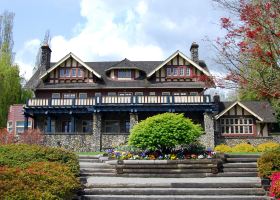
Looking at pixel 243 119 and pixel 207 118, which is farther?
pixel 243 119

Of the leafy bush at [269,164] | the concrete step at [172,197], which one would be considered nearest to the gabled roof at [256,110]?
the leafy bush at [269,164]

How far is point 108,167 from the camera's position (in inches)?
647

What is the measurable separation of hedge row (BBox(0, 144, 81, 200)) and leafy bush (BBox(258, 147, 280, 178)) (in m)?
6.54

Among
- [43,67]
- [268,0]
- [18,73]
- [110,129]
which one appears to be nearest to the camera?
[268,0]

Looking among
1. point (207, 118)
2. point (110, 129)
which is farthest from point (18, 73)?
point (207, 118)

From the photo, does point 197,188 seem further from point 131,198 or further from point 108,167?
point 108,167

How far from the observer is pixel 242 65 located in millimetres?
10547

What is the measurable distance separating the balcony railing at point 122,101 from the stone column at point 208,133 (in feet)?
5.16

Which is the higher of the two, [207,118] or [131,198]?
[207,118]

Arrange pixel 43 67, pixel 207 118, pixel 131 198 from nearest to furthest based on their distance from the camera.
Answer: pixel 131 198, pixel 207 118, pixel 43 67

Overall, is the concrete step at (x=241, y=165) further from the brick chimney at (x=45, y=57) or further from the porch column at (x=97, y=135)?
the brick chimney at (x=45, y=57)

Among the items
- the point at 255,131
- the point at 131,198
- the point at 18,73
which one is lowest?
the point at 131,198

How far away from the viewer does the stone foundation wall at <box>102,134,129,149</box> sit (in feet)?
104

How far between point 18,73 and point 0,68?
2126mm
